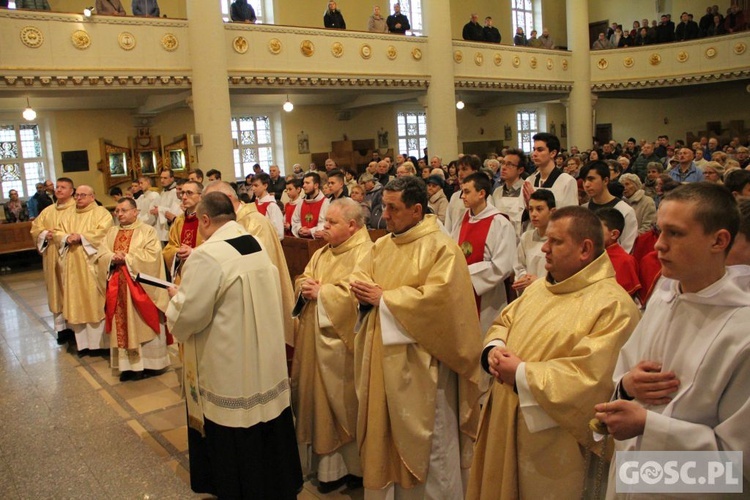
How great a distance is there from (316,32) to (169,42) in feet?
10.6

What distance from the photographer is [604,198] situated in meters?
5.09

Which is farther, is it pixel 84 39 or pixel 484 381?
pixel 84 39

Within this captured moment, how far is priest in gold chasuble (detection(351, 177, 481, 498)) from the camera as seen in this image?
317cm

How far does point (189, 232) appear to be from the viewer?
560 cm

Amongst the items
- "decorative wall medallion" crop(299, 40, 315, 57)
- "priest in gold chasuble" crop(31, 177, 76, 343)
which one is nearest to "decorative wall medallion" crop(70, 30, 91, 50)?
"decorative wall medallion" crop(299, 40, 315, 57)

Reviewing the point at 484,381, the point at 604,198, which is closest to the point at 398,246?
the point at 484,381

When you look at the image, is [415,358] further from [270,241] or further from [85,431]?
[85,431]

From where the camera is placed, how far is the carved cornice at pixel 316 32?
12441 millimetres

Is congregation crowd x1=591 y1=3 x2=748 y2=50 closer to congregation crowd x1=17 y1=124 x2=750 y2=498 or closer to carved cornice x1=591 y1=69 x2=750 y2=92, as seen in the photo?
carved cornice x1=591 y1=69 x2=750 y2=92

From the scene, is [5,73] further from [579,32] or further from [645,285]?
[579,32]

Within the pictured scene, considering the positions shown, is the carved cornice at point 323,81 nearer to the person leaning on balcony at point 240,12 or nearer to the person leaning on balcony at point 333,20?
the person leaning on balcony at point 333,20

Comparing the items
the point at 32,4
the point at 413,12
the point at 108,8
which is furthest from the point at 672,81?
the point at 32,4

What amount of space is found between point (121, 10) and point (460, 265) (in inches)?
431

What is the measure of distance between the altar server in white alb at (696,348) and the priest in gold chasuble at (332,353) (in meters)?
2.01
